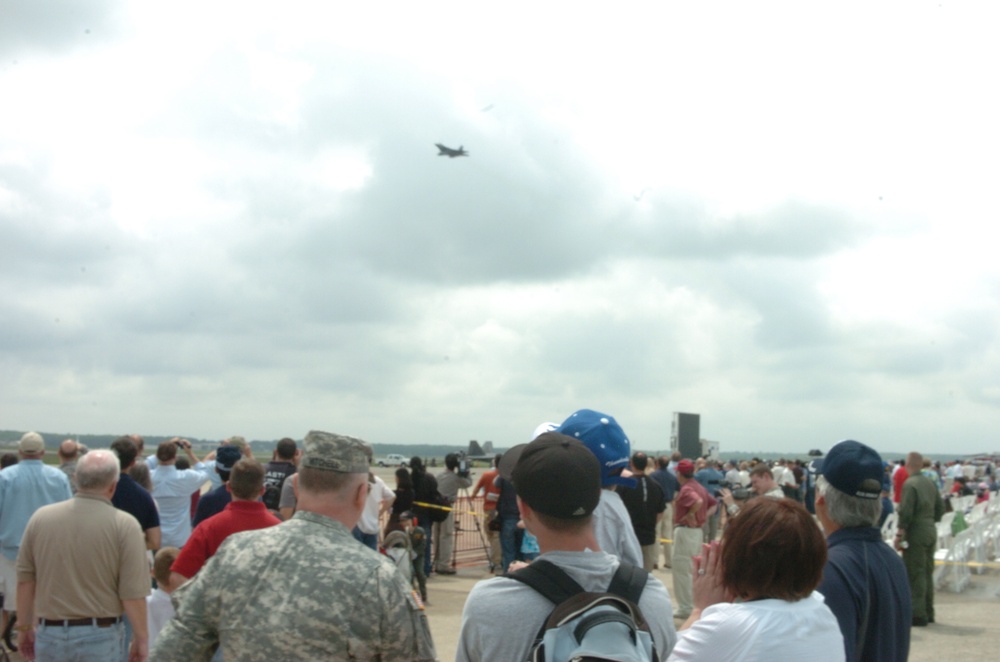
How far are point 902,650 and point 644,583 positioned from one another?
1.52m

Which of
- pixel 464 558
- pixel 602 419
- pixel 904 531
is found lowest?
pixel 464 558

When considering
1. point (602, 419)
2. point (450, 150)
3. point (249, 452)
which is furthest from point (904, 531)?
point (450, 150)

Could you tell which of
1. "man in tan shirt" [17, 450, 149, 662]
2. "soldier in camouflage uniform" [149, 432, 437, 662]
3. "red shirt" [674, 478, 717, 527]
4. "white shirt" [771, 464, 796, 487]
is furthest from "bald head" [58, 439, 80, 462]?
"white shirt" [771, 464, 796, 487]

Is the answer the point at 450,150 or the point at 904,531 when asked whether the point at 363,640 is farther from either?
the point at 450,150

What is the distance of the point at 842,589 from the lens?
3172mm

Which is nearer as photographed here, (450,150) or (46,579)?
(46,579)

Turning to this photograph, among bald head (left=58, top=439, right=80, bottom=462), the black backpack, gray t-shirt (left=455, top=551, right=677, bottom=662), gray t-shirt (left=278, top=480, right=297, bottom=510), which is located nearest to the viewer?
the black backpack

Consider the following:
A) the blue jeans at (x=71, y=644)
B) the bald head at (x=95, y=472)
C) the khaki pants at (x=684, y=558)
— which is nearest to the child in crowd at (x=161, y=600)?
the blue jeans at (x=71, y=644)

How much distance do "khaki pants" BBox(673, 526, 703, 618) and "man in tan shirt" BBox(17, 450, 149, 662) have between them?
7564 mm

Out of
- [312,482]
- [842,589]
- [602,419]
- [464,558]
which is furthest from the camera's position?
[464,558]

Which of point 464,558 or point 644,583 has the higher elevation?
point 644,583

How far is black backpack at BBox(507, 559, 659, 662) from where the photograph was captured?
2043 mm

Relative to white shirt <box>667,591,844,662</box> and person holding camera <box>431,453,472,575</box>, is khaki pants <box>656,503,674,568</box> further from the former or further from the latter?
white shirt <box>667,591,844,662</box>

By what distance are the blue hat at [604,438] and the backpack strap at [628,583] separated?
100cm
